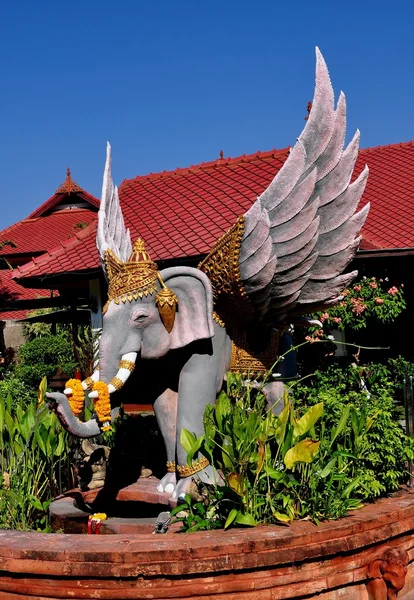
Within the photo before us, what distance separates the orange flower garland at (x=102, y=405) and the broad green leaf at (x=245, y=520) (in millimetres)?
1042

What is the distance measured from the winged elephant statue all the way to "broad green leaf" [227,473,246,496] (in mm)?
774

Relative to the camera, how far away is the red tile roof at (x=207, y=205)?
11.7 metres

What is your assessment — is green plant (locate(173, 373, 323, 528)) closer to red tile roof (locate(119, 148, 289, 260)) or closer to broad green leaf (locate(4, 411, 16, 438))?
broad green leaf (locate(4, 411, 16, 438))

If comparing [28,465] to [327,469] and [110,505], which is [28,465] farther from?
[327,469]

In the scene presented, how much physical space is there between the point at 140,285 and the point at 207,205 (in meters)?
7.91

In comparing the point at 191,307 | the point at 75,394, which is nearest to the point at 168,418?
the point at 191,307

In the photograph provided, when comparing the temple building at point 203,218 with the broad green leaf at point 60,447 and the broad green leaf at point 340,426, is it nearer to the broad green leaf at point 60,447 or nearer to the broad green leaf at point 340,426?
the broad green leaf at point 60,447

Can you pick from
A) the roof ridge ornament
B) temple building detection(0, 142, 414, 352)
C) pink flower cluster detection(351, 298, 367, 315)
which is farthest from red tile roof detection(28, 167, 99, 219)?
pink flower cluster detection(351, 298, 367, 315)

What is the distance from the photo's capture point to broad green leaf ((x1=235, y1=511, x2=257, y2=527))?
3828 millimetres

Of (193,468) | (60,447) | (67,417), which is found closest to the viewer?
(67,417)

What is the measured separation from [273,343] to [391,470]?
140cm

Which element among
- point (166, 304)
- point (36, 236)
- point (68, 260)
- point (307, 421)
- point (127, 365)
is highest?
point (36, 236)

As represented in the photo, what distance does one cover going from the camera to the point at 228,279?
5.00 metres

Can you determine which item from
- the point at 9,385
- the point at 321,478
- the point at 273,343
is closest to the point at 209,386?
the point at 273,343
